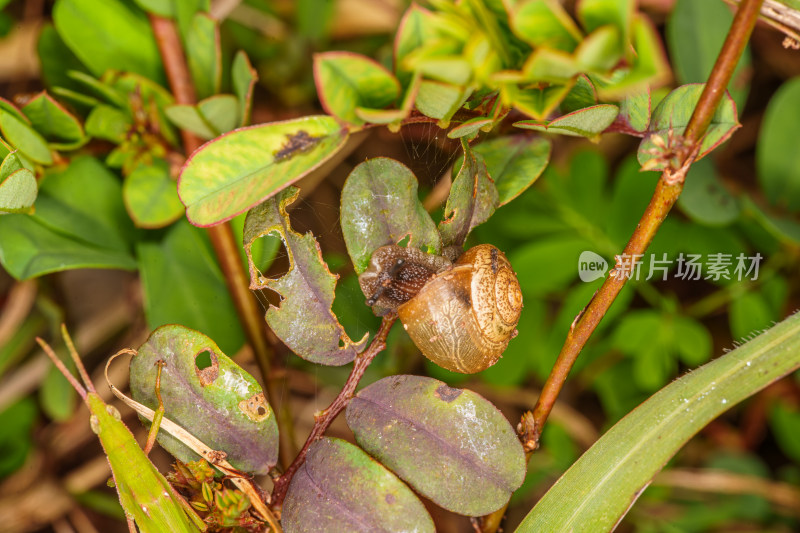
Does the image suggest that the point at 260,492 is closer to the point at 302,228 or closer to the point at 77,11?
the point at 302,228

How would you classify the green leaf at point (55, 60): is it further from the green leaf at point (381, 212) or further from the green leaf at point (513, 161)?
the green leaf at point (513, 161)

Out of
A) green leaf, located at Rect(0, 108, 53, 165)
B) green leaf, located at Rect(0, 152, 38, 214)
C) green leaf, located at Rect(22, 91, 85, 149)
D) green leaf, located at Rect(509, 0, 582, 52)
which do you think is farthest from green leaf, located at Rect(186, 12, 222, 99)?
green leaf, located at Rect(509, 0, 582, 52)

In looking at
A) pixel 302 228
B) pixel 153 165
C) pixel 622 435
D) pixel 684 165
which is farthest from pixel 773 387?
pixel 153 165

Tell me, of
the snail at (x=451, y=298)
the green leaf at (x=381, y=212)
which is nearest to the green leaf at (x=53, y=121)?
the green leaf at (x=381, y=212)

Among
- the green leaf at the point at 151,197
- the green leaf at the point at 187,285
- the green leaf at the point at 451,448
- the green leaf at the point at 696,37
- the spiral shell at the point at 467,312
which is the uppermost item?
the green leaf at the point at 696,37

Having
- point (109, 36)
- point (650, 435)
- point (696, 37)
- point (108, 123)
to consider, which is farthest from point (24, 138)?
point (696, 37)
